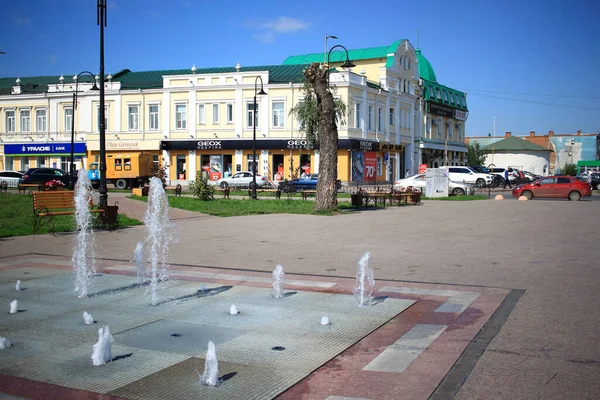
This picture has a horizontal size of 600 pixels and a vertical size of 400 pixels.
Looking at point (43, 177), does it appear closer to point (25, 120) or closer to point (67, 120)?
point (67, 120)

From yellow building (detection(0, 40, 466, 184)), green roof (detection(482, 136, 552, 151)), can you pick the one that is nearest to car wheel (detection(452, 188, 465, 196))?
yellow building (detection(0, 40, 466, 184))

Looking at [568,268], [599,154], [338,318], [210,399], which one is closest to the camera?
[210,399]

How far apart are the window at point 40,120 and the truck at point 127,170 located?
525 inches

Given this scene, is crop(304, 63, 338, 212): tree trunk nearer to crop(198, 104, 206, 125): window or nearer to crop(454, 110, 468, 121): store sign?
crop(198, 104, 206, 125): window

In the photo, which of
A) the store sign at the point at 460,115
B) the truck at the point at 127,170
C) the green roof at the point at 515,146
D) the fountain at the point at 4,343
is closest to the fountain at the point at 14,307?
the fountain at the point at 4,343

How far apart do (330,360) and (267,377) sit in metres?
0.77

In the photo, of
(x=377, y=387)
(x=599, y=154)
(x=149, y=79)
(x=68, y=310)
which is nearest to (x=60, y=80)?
(x=149, y=79)

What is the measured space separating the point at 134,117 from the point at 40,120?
10.6 meters

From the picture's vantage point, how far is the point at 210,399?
4781 millimetres

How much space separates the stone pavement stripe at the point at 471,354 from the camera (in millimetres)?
5008

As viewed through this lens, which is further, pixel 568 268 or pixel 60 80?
pixel 60 80

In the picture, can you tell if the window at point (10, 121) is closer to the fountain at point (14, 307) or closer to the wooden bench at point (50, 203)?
the wooden bench at point (50, 203)

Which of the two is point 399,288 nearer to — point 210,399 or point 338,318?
point 338,318

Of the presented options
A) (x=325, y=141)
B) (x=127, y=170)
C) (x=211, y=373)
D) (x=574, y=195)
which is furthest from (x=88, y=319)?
(x=127, y=170)
